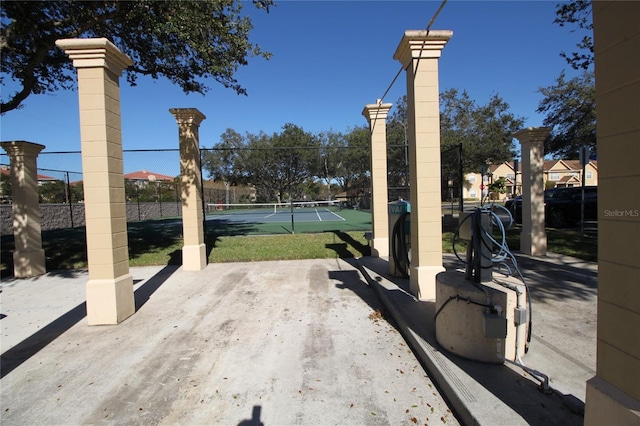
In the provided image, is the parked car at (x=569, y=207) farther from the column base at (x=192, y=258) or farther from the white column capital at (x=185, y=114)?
the white column capital at (x=185, y=114)

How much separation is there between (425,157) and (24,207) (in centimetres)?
890

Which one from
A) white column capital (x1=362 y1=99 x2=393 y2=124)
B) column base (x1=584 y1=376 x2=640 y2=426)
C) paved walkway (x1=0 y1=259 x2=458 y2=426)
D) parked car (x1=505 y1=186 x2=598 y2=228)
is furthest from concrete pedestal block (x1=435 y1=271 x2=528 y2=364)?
parked car (x1=505 y1=186 x2=598 y2=228)

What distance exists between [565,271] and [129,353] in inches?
299

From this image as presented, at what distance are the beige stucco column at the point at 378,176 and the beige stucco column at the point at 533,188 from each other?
3422 mm

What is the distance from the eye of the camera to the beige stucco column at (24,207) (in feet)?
24.8

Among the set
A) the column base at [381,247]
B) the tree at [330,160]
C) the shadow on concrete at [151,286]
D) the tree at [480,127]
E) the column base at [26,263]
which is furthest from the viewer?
the tree at [330,160]

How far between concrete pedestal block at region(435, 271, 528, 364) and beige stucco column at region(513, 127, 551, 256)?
19.5ft

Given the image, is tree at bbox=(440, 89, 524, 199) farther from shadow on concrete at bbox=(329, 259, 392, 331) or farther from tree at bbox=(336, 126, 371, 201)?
shadow on concrete at bbox=(329, 259, 392, 331)

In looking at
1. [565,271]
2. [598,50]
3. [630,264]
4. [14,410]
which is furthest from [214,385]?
[565,271]

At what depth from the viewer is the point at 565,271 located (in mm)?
6504

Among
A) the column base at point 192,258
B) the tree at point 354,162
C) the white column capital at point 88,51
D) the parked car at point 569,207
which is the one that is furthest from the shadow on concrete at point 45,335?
the tree at point 354,162

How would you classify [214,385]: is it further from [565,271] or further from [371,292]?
[565,271]

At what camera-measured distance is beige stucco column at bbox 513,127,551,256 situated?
7914 mm

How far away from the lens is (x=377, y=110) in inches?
307
